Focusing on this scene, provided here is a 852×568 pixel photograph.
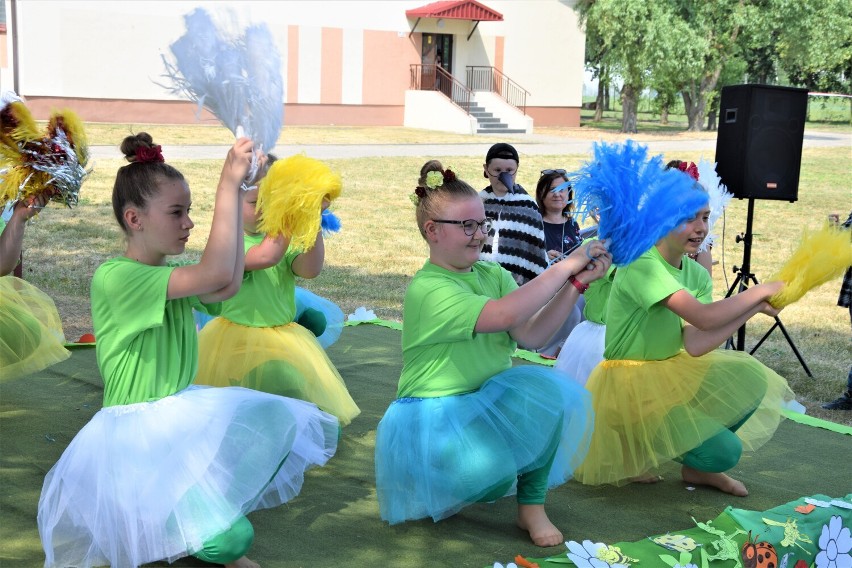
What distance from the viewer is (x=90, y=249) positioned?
11211 mm

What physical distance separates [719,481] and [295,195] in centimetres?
238

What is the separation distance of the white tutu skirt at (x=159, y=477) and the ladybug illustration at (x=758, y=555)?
1.79 m

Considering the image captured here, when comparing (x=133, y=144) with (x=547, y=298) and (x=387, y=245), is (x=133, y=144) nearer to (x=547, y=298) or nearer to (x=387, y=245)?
(x=547, y=298)

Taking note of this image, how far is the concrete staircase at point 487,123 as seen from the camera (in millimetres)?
30641

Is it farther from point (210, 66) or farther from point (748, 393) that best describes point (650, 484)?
point (210, 66)

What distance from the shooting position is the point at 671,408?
4.25m

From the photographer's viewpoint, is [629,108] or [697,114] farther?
[697,114]

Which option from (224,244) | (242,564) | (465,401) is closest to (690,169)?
(465,401)

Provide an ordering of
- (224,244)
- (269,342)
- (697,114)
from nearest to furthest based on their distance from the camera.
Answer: (224,244) < (269,342) < (697,114)

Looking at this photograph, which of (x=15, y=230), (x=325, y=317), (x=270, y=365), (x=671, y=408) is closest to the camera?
(x=671, y=408)

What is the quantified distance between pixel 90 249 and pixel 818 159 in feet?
66.4

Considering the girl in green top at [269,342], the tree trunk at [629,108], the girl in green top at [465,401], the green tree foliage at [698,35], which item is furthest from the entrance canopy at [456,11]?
the girl in green top at [465,401]

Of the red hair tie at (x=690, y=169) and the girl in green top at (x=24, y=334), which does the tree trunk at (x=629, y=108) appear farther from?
the girl in green top at (x=24, y=334)

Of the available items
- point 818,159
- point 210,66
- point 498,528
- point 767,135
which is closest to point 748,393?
point 498,528
